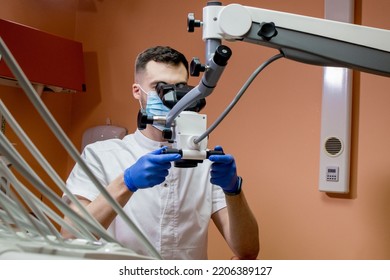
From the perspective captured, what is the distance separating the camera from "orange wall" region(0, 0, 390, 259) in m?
1.76

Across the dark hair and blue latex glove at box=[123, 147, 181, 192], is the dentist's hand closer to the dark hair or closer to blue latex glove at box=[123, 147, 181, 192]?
blue latex glove at box=[123, 147, 181, 192]

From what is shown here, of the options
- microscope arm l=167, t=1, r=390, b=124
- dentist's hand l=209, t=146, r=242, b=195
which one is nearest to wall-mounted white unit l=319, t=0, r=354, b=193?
dentist's hand l=209, t=146, r=242, b=195

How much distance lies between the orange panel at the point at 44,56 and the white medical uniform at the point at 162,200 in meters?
0.82

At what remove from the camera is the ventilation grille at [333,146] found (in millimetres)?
1797

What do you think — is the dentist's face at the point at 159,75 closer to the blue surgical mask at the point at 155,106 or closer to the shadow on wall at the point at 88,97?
the blue surgical mask at the point at 155,106

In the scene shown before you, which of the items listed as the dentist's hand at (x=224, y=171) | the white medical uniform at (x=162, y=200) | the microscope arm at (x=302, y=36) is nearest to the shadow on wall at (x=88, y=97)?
the white medical uniform at (x=162, y=200)

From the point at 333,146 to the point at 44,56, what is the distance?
1.57 m

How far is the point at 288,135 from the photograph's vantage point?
1973 mm

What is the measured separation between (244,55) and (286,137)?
483 millimetres

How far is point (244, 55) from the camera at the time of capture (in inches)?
83.7

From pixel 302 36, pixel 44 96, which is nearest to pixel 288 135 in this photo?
pixel 302 36

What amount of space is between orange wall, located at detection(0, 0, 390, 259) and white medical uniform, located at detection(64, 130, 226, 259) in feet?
1.50
